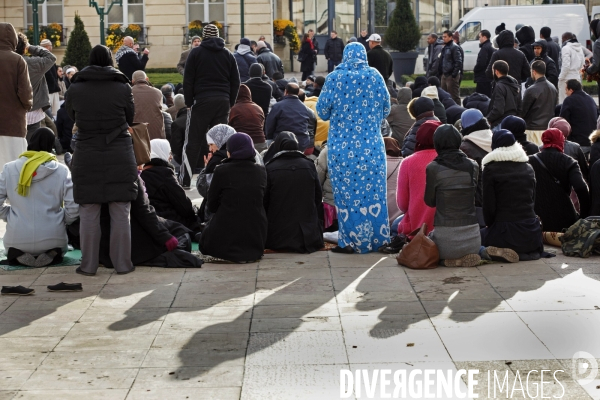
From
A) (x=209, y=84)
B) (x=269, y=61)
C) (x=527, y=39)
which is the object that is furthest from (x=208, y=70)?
(x=527, y=39)

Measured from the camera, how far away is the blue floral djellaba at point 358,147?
32.3ft

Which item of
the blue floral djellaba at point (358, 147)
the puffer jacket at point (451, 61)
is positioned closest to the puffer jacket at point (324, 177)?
the blue floral djellaba at point (358, 147)

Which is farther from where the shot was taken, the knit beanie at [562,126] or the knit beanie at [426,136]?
the knit beanie at [562,126]

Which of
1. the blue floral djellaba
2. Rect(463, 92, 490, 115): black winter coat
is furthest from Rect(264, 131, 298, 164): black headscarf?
Rect(463, 92, 490, 115): black winter coat

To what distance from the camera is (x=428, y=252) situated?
906 cm

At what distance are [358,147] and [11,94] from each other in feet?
12.7

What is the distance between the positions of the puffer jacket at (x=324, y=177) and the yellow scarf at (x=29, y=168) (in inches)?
108

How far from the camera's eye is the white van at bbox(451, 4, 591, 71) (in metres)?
32.6

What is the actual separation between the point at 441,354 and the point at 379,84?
371cm

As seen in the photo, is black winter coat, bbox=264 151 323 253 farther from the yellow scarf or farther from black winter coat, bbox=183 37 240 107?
black winter coat, bbox=183 37 240 107

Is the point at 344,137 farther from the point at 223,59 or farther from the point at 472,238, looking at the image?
the point at 223,59

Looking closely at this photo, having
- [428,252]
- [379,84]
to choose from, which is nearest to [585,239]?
[428,252]

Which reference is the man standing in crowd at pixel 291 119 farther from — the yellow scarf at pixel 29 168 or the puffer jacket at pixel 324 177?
the yellow scarf at pixel 29 168

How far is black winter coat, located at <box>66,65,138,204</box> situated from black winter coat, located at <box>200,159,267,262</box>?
867 millimetres
